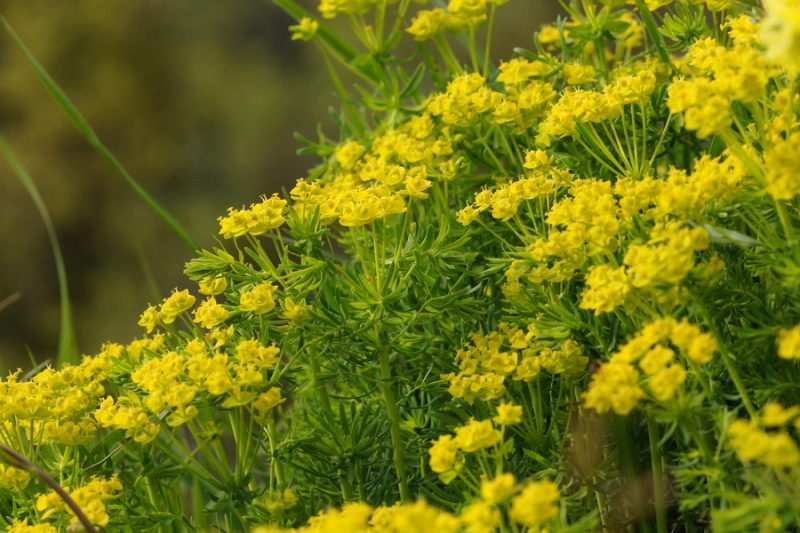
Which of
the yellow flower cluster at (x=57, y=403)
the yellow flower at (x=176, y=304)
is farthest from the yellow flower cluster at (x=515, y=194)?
the yellow flower cluster at (x=57, y=403)

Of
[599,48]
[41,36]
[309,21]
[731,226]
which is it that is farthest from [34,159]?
[731,226]

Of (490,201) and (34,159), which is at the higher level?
(34,159)

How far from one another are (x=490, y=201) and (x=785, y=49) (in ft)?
1.76

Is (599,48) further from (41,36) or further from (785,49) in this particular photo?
(41,36)

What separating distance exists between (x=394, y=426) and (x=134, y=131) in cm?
613

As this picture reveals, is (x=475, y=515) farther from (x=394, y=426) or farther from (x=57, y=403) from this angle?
(x=57, y=403)

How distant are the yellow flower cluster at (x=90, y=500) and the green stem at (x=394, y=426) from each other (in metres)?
0.37

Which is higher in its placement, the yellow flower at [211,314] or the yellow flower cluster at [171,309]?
the yellow flower cluster at [171,309]

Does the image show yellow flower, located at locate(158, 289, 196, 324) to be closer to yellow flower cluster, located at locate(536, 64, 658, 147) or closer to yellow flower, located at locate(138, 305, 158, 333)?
yellow flower, located at locate(138, 305, 158, 333)

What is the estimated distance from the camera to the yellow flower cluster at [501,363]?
1256 mm

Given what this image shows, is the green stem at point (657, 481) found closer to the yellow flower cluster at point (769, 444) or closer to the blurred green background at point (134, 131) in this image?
the yellow flower cluster at point (769, 444)

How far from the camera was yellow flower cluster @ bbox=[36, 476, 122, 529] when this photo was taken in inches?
47.5

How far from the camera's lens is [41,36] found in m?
6.57

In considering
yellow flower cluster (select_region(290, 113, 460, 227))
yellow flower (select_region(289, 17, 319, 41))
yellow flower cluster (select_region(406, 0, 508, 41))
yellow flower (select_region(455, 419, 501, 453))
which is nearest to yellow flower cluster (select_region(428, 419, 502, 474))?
yellow flower (select_region(455, 419, 501, 453))
